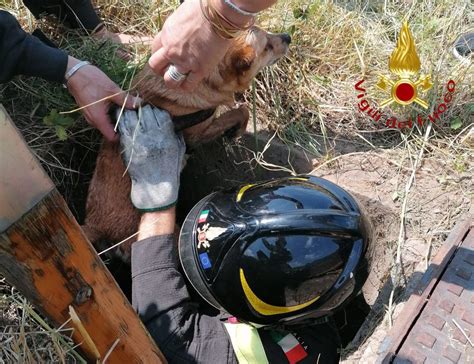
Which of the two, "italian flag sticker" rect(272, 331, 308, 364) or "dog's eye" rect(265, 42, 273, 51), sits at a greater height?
"dog's eye" rect(265, 42, 273, 51)

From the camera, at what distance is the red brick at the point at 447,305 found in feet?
7.14

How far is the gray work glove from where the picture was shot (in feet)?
8.58

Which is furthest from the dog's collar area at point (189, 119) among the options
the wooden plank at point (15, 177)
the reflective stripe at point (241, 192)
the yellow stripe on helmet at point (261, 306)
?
the wooden plank at point (15, 177)

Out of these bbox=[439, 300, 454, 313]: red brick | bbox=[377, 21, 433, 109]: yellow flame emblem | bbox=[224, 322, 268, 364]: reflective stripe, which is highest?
bbox=[377, 21, 433, 109]: yellow flame emblem

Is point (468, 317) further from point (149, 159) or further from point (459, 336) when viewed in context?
point (149, 159)

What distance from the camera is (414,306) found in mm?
2193

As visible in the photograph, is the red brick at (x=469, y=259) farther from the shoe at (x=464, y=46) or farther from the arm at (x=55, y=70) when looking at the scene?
the arm at (x=55, y=70)

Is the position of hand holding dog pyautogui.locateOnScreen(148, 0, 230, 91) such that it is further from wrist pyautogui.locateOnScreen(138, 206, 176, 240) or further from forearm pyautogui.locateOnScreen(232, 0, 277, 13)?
wrist pyautogui.locateOnScreen(138, 206, 176, 240)

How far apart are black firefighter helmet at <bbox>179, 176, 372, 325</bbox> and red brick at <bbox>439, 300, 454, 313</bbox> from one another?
36 centimetres

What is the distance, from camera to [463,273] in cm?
229

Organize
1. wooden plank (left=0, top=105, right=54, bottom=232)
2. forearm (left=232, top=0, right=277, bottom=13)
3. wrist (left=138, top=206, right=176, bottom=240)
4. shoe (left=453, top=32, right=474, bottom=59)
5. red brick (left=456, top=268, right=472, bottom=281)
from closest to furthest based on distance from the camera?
wooden plank (left=0, top=105, right=54, bottom=232), forearm (left=232, top=0, right=277, bottom=13), red brick (left=456, top=268, right=472, bottom=281), wrist (left=138, top=206, right=176, bottom=240), shoe (left=453, top=32, right=474, bottom=59)

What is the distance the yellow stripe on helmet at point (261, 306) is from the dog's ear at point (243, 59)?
130 cm

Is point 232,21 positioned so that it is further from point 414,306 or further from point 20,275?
point 414,306

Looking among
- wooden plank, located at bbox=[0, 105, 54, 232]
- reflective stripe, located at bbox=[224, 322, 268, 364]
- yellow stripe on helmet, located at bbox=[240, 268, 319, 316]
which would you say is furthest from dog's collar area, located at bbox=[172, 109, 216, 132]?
wooden plank, located at bbox=[0, 105, 54, 232]
